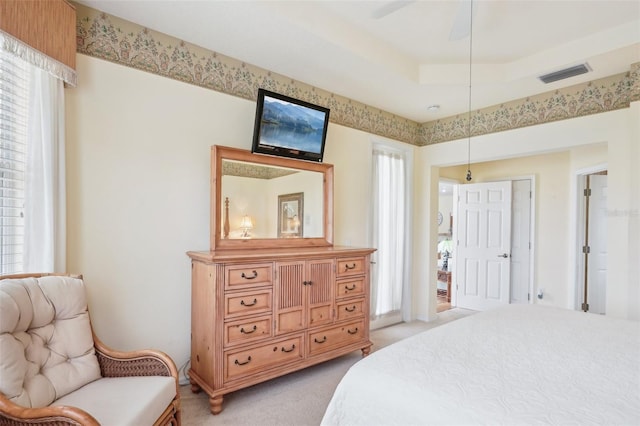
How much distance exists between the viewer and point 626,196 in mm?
2818

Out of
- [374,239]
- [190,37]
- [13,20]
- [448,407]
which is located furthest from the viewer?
[374,239]

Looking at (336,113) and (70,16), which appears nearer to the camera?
(70,16)

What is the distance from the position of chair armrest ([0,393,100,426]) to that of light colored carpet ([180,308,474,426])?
1045 millimetres

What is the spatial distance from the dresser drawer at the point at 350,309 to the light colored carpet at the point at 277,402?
18.9 inches

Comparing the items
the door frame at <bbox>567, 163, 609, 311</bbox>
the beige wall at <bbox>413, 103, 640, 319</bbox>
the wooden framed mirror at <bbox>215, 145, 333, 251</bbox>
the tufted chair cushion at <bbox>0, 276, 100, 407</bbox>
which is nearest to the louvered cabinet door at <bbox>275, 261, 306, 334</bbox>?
the wooden framed mirror at <bbox>215, 145, 333, 251</bbox>

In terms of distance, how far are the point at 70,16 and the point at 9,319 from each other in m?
1.79

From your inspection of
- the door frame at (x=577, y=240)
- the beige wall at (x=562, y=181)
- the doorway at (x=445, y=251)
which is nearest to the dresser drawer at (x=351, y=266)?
the beige wall at (x=562, y=181)

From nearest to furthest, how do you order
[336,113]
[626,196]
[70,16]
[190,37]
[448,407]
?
[448,407] < [70,16] < [190,37] < [626,196] < [336,113]

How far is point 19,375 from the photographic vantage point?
1.41 meters

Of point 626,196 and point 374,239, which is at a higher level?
point 626,196

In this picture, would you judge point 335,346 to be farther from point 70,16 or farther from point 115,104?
point 70,16

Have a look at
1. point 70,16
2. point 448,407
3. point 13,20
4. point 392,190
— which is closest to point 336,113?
point 392,190

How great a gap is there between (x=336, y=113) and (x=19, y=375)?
324 centimetres

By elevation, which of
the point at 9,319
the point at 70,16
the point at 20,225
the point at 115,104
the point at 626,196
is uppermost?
the point at 70,16
